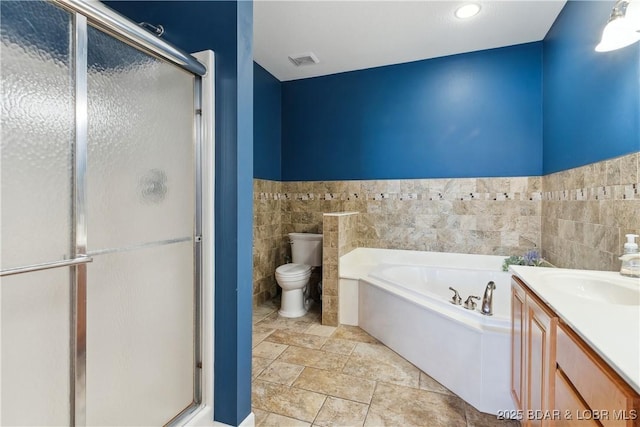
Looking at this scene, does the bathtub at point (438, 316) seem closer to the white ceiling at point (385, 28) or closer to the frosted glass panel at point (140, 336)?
the frosted glass panel at point (140, 336)

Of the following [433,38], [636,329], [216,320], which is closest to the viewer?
[636,329]

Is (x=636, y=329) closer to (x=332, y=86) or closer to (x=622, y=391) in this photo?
(x=622, y=391)

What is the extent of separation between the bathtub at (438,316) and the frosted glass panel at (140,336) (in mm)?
1530

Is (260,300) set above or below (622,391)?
below

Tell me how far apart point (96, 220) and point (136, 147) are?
352 mm

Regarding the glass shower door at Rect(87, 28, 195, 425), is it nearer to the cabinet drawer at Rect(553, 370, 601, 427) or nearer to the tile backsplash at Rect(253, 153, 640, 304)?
the cabinet drawer at Rect(553, 370, 601, 427)

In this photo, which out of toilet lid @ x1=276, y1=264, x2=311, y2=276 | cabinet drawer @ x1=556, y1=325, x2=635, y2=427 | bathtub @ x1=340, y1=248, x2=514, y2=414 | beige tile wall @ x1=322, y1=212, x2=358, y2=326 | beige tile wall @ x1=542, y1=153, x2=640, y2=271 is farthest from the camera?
toilet lid @ x1=276, y1=264, x2=311, y2=276

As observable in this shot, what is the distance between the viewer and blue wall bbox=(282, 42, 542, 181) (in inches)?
117

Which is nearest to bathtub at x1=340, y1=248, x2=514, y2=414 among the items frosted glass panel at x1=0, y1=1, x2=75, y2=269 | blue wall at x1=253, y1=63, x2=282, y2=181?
blue wall at x1=253, y1=63, x2=282, y2=181

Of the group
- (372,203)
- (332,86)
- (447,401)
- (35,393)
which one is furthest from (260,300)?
(332,86)

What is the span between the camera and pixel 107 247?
124 centimetres

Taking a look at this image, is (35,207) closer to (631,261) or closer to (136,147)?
(136,147)

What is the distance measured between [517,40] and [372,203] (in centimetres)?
211

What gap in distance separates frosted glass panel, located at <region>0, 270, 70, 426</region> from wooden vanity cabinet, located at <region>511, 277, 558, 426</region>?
1.69 m
